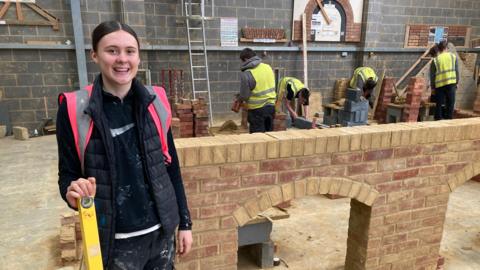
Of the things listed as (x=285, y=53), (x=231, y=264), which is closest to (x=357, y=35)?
(x=285, y=53)

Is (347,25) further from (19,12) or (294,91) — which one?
(19,12)

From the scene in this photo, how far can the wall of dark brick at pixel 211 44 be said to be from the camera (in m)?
Answer: 8.36

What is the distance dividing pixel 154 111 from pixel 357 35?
10.8 m

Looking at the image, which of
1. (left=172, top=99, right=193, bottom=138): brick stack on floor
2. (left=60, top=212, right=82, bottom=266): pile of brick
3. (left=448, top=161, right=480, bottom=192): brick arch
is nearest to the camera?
(left=60, top=212, right=82, bottom=266): pile of brick

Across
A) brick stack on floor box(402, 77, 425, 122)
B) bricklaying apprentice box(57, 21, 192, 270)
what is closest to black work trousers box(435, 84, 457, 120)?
brick stack on floor box(402, 77, 425, 122)

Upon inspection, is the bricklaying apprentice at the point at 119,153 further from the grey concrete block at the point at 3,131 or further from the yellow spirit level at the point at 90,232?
the grey concrete block at the point at 3,131

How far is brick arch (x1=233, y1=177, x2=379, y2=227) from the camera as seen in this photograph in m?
2.92

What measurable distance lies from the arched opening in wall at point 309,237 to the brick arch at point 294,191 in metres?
1.24

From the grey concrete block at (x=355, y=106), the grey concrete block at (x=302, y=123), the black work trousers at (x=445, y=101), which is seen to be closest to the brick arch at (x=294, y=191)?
the grey concrete block at (x=355, y=106)

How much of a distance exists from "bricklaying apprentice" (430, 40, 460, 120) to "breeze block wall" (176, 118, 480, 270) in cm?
481

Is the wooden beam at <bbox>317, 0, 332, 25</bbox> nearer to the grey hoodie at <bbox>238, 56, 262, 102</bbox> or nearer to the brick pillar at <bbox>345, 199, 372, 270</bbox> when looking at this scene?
the grey hoodie at <bbox>238, 56, 262, 102</bbox>

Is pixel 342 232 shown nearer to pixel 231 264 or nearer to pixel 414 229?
pixel 414 229

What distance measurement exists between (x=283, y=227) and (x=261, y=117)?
6.63 ft

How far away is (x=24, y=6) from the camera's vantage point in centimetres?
806
